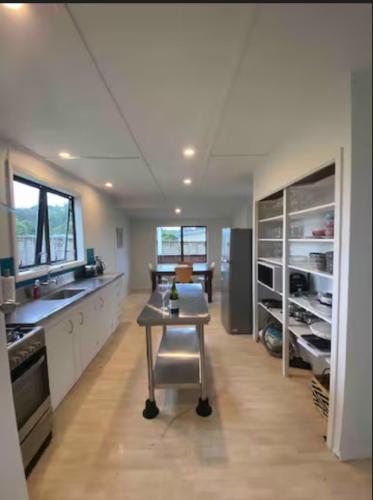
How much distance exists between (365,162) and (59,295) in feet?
10.9

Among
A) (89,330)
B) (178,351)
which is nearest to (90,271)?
(89,330)

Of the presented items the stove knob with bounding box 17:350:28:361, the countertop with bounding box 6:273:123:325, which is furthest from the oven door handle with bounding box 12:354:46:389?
the countertop with bounding box 6:273:123:325

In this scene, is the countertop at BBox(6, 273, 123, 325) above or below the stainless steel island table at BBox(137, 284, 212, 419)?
above

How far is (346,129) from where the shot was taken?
1.59 metres

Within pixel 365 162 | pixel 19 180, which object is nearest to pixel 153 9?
pixel 365 162

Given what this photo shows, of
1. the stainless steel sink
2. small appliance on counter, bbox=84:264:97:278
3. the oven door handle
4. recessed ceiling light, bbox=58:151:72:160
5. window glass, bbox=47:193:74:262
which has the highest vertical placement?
recessed ceiling light, bbox=58:151:72:160

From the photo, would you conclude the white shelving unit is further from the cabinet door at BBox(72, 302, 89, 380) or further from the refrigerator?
the cabinet door at BBox(72, 302, 89, 380)

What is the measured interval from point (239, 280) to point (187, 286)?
36.3 inches

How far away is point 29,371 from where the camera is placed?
1.70m

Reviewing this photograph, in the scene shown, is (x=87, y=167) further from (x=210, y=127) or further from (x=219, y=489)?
(x=219, y=489)

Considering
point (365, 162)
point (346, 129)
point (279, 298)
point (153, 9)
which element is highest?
point (153, 9)

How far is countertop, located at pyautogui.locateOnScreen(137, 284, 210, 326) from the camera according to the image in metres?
2.07

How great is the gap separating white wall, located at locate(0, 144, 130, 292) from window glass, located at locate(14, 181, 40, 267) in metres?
0.20

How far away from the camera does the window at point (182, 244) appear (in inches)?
317
